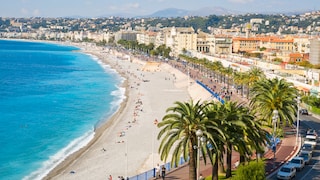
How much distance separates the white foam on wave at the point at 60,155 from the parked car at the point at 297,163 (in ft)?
56.9

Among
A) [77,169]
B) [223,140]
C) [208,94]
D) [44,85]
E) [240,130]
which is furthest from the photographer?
[44,85]

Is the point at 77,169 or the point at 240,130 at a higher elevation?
the point at 240,130

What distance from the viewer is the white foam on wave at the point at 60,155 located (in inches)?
1359

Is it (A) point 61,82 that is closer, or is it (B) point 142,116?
(B) point 142,116

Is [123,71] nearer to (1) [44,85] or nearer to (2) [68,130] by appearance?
(1) [44,85]

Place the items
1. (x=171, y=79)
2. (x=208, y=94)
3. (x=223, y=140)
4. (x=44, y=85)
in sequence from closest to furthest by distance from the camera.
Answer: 1. (x=223, y=140)
2. (x=208, y=94)
3. (x=44, y=85)
4. (x=171, y=79)

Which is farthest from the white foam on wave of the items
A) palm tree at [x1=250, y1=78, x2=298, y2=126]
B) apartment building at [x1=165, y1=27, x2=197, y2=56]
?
apartment building at [x1=165, y1=27, x2=197, y2=56]

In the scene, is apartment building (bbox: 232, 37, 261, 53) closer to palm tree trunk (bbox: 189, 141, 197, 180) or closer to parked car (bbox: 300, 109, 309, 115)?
parked car (bbox: 300, 109, 309, 115)

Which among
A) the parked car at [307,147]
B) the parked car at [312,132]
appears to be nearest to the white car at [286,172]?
the parked car at [307,147]

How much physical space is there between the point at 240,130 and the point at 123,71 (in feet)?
317

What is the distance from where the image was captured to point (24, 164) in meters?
37.1

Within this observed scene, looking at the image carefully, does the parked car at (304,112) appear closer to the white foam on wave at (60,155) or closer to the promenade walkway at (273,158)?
the promenade walkway at (273,158)

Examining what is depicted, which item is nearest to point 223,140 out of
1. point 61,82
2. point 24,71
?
point 61,82

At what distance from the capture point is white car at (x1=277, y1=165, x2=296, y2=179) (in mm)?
24234
